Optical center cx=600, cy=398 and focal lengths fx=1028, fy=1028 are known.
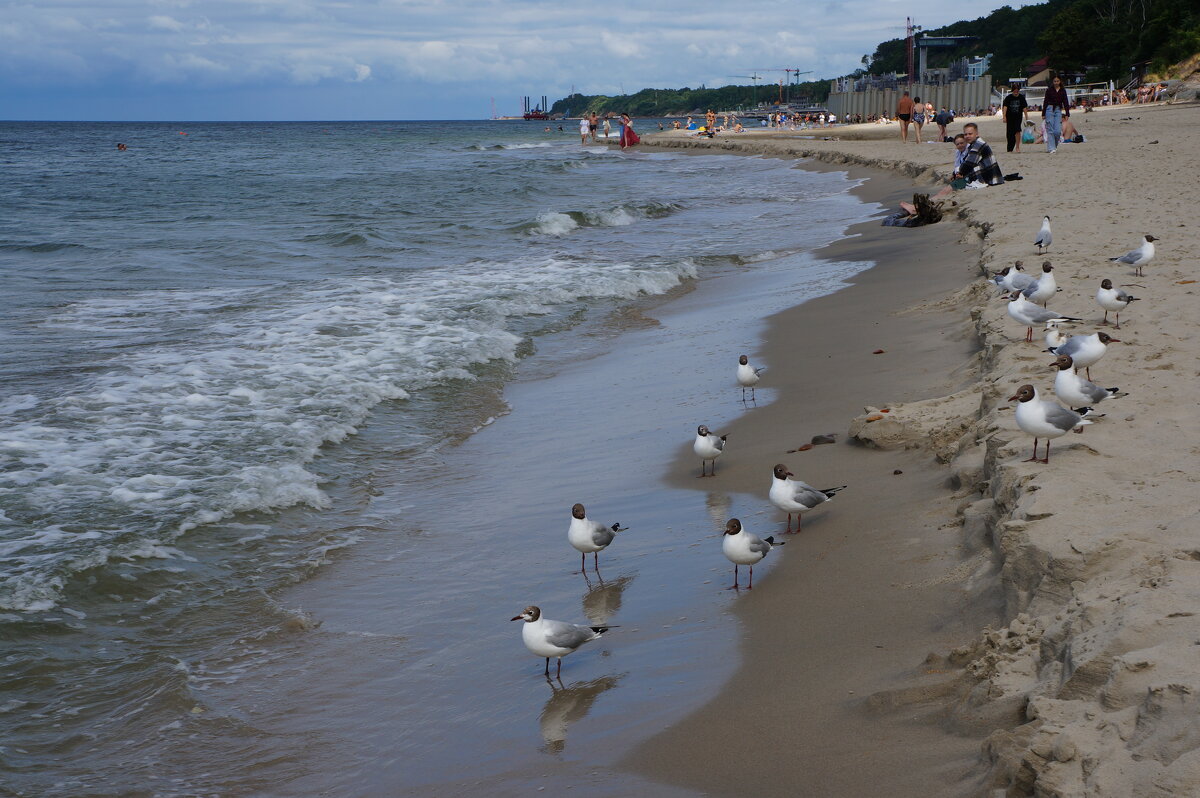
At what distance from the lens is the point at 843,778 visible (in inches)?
130

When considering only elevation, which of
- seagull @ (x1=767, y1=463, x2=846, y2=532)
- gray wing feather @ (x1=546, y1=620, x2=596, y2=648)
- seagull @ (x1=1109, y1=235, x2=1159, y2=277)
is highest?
seagull @ (x1=1109, y1=235, x2=1159, y2=277)

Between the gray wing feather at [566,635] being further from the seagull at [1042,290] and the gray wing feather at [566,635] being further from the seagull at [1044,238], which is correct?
the seagull at [1044,238]

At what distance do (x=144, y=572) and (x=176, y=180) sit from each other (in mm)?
38314

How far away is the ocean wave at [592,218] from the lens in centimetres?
2357

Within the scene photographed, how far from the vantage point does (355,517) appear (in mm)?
6934

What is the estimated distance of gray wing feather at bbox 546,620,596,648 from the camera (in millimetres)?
4570

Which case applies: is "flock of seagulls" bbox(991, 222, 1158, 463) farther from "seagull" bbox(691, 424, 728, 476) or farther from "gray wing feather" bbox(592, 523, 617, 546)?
"gray wing feather" bbox(592, 523, 617, 546)

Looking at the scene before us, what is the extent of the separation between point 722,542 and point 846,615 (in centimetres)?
127

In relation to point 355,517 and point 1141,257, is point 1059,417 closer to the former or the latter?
point 355,517

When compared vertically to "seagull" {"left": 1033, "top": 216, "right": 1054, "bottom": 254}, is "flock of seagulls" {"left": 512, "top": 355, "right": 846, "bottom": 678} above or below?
below

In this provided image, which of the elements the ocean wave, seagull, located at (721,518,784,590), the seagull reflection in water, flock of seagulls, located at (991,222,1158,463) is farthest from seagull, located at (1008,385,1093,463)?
the ocean wave

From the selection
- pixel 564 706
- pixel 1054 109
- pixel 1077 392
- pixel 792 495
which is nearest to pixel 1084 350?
pixel 1077 392

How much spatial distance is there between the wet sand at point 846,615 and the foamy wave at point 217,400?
3.35 m

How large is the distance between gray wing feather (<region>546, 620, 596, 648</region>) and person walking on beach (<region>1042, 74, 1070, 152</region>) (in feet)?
70.0
